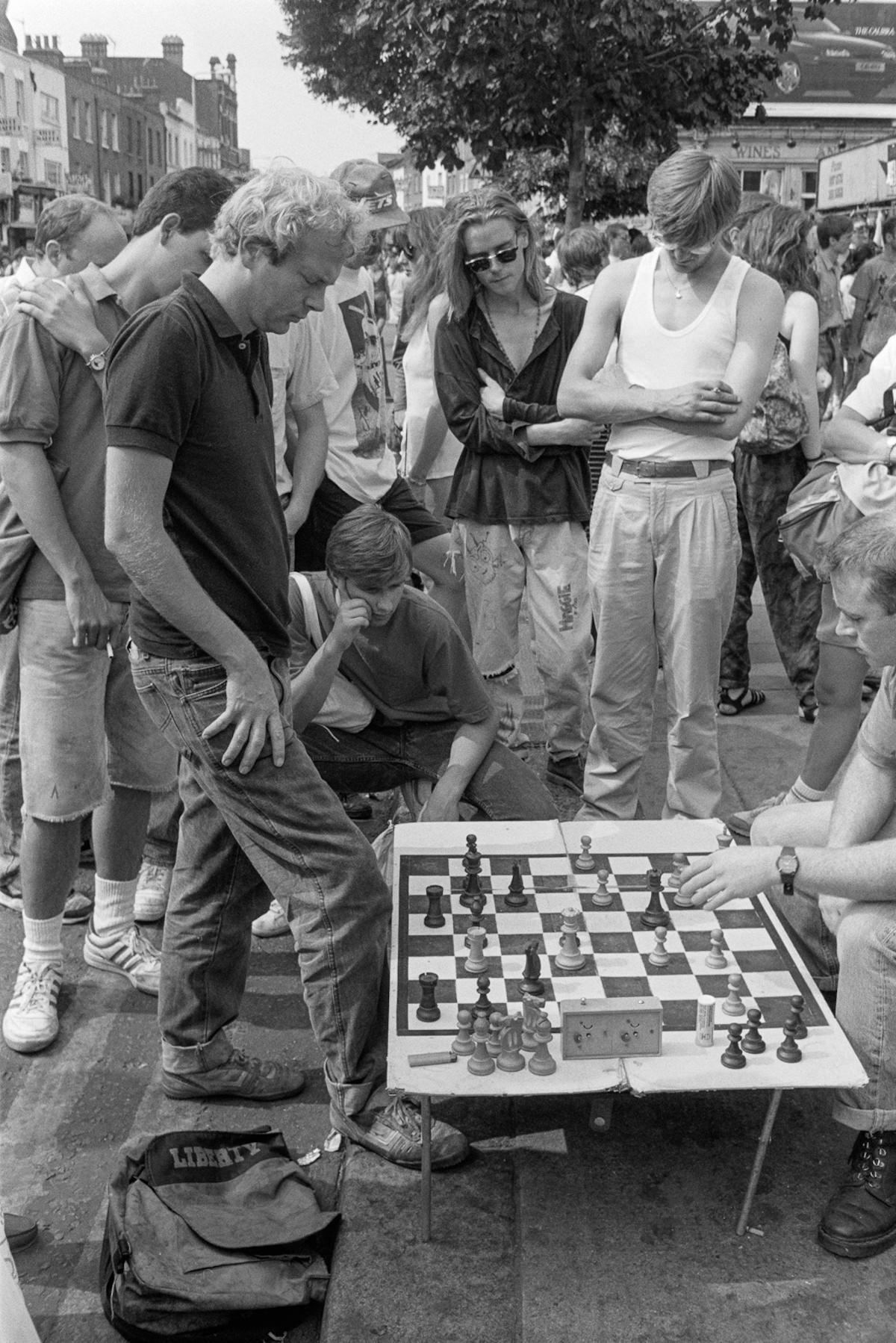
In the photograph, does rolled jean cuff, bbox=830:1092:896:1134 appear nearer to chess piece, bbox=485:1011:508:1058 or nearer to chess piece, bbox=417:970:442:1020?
chess piece, bbox=485:1011:508:1058

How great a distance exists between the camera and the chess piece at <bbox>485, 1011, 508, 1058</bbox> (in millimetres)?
2234

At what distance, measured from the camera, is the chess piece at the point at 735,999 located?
2.33 metres

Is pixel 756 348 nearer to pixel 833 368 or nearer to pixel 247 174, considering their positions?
pixel 247 174

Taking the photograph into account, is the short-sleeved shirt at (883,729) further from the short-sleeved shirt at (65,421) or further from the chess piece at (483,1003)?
the short-sleeved shirt at (65,421)

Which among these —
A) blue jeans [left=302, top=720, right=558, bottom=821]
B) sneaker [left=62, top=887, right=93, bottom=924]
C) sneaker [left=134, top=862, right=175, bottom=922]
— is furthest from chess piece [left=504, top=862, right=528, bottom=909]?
sneaker [left=62, top=887, right=93, bottom=924]

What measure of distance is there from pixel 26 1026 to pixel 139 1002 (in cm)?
30

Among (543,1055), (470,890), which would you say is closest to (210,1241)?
(543,1055)

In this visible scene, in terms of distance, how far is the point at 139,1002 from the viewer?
3.18 metres

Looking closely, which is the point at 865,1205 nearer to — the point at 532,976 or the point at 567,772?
the point at 532,976

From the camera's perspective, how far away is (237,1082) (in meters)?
2.74

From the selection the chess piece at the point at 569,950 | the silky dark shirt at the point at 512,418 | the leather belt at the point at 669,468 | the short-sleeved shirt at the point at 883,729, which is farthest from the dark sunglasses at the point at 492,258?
the chess piece at the point at 569,950

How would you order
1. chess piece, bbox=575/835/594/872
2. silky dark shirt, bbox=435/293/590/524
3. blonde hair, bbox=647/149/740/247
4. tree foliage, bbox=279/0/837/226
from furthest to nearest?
tree foliage, bbox=279/0/837/226, silky dark shirt, bbox=435/293/590/524, blonde hair, bbox=647/149/740/247, chess piece, bbox=575/835/594/872

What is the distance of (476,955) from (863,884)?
2.46ft

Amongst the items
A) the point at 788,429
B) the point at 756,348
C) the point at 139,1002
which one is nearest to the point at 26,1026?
the point at 139,1002
